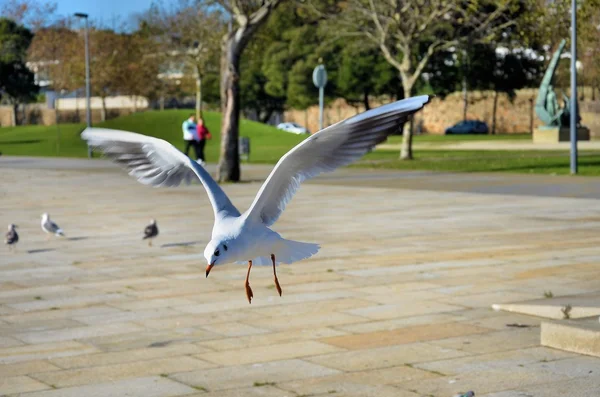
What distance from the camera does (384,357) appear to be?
8344mm

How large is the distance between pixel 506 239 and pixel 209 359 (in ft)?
25.8

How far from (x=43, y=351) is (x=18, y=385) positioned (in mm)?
1104

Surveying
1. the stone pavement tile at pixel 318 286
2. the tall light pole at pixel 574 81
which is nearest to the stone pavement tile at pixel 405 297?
the stone pavement tile at pixel 318 286

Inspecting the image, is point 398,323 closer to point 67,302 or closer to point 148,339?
point 148,339

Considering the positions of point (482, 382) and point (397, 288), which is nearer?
point (482, 382)

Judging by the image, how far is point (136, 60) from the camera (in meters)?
78.6

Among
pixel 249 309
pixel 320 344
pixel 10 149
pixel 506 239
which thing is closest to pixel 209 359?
pixel 320 344

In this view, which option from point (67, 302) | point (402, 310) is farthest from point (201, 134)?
point (402, 310)

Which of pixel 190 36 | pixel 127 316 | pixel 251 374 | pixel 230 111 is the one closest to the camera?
pixel 251 374

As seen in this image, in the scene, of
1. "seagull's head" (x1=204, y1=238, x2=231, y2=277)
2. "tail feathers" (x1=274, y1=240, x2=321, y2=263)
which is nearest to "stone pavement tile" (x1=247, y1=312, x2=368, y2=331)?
"tail feathers" (x1=274, y1=240, x2=321, y2=263)

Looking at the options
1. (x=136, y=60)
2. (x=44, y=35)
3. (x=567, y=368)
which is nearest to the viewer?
(x=567, y=368)

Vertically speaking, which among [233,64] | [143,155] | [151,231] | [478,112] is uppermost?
[233,64]

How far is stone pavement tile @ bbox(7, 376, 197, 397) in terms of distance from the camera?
7.32 m

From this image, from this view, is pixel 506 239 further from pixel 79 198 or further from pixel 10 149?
pixel 10 149
